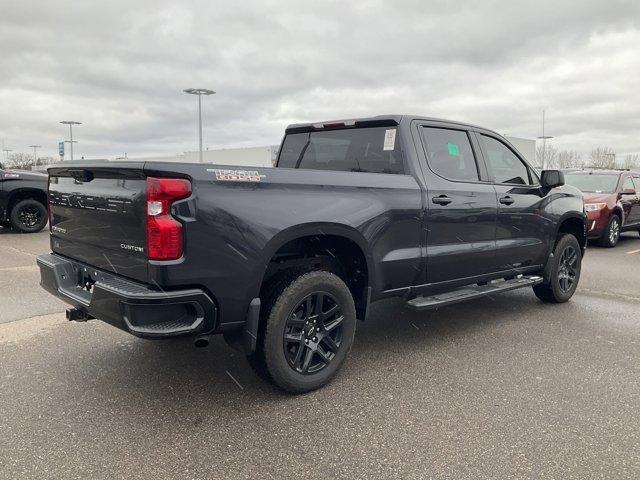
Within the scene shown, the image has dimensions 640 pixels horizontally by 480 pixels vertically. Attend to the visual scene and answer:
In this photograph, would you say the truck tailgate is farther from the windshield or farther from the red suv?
the windshield

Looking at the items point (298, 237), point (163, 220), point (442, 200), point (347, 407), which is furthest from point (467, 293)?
point (163, 220)

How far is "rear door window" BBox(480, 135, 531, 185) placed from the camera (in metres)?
4.89

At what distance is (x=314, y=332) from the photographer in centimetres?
341

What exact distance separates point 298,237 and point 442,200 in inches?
58.4

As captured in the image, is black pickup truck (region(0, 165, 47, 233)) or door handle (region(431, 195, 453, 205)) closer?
door handle (region(431, 195, 453, 205))

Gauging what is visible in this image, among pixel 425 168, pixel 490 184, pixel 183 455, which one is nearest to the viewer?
pixel 183 455

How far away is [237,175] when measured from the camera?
2.93 meters

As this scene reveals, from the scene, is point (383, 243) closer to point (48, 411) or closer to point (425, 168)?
point (425, 168)

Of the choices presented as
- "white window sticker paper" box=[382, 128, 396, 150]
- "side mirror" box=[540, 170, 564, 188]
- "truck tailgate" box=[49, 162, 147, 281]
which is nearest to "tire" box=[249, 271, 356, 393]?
"truck tailgate" box=[49, 162, 147, 281]

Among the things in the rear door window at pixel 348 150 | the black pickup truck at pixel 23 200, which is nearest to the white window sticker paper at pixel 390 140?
the rear door window at pixel 348 150

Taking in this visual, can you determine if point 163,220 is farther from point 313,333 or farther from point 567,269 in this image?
point 567,269

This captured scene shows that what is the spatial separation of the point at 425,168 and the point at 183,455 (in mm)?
2699

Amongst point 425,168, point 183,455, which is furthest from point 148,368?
point 425,168

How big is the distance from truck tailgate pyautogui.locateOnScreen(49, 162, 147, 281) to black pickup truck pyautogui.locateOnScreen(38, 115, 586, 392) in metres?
0.01
